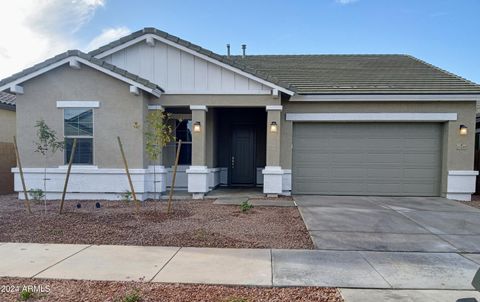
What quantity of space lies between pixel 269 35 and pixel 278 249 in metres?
14.5

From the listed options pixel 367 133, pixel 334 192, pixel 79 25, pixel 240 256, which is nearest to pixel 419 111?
pixel 367 133

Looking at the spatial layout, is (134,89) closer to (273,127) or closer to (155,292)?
(273,127)

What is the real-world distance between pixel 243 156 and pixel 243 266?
355 inches

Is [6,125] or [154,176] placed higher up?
[6,125]

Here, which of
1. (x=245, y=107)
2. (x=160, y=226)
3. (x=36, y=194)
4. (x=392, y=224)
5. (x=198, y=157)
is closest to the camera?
(x=160, y=226)

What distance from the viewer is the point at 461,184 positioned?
10648mm

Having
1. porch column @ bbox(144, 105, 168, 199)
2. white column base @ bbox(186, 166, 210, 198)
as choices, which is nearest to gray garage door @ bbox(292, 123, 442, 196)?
white column base @ bbox(186, 166, 210, 198)

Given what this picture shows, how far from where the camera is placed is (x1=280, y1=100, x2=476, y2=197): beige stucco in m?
10.6

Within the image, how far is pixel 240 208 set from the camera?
8805 millimetres

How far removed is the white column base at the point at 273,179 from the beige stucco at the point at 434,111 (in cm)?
70

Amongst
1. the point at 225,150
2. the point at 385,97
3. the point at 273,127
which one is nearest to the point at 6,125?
the point at 225,150

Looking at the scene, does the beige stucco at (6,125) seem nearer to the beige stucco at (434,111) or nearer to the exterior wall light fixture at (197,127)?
the exterior wall light fixture at (197,127)

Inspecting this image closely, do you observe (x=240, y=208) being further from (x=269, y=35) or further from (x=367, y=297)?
(x=269, y=35)

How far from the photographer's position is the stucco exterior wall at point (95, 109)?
9.84m
